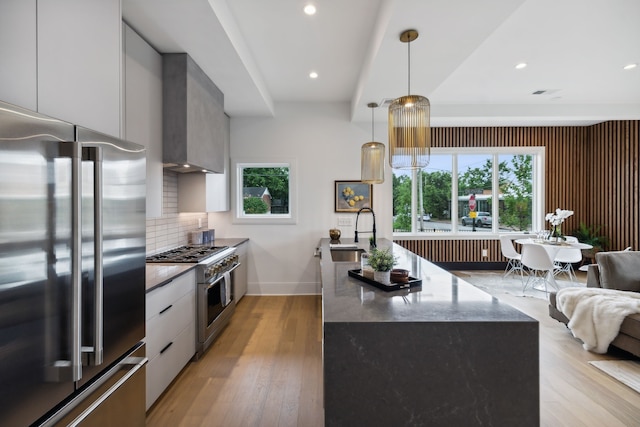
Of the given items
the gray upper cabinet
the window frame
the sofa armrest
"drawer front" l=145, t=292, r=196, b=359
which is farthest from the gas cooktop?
the sofa armrest

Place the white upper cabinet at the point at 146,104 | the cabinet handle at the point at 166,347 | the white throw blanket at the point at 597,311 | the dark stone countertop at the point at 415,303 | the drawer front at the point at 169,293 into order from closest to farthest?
1. the dark stone countertop at the point at 415,303
2. the drawer front at the point at 169,293
3. the cabinet handle at the point at 166,347
4. the white upper cabinet at the point at 146,104
5. the white throw blanket at the point at 597,311

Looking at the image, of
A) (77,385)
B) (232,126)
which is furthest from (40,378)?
(232,126)

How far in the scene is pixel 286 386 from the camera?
7.79 ft

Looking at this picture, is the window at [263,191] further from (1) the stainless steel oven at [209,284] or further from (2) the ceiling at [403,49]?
(1) the stainless steel oven at [209,284]

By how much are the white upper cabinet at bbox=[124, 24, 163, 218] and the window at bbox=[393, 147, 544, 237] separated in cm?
476

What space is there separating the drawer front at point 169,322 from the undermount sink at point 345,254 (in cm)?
142

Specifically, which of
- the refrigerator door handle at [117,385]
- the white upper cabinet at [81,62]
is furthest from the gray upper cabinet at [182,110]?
the refrigerator door handle at [117,385]

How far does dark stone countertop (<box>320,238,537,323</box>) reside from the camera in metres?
1.32

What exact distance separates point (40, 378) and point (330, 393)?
1.00 m

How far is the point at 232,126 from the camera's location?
4.74 meters

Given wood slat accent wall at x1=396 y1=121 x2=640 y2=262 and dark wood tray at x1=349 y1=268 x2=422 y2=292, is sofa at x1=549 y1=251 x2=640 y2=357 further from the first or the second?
wood slat accent wall at x1=396 y1=121 x2=640 y2=262

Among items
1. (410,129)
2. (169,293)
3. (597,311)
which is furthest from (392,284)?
(597,311)

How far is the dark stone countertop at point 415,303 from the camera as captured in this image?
4.33ft

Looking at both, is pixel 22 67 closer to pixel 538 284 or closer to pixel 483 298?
pixel 483 298
